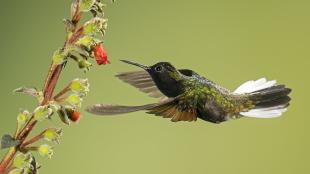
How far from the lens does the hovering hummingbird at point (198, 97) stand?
630 millimetres

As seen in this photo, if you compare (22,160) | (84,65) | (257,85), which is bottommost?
(22,160)

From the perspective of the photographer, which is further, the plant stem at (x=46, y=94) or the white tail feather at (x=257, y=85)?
the white tail feather at (x=257, y=85)

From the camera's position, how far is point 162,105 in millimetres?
589

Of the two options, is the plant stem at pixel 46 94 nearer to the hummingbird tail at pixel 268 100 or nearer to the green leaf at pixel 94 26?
the green leaf at pixel 94 26

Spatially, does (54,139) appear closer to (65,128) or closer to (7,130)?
(65,128)

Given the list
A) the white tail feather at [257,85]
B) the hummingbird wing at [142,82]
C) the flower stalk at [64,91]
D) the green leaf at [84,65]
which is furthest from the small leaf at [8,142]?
the white tail feather at [257,85]

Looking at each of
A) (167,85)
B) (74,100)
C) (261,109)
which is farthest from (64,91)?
(261,109)

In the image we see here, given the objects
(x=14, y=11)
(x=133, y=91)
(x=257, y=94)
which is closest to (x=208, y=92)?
(x=257, y=94)

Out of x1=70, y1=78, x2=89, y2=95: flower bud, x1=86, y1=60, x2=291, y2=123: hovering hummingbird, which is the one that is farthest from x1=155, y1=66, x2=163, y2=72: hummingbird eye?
x1=70, y1=78, x2=89, y2=95: flower bud

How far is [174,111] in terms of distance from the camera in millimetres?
623

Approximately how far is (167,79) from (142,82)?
0.32 ft

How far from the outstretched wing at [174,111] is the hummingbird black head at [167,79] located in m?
0.02

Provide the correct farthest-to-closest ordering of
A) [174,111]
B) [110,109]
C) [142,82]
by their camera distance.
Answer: [142,82]
[174,111]
[110,109]

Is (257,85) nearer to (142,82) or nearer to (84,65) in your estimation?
(142,82)
